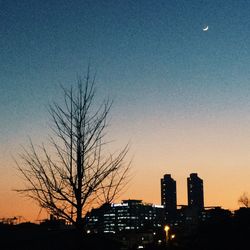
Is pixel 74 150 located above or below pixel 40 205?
above

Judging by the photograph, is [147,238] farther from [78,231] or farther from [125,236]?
[78,231]

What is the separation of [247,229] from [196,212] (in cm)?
13392

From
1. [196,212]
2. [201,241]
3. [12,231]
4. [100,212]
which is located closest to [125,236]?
[196,212]

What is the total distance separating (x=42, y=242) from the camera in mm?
29312

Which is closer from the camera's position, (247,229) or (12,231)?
(247,229)

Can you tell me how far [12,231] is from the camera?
3105 cm

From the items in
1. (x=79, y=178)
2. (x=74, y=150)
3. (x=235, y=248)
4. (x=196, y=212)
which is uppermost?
(x=196, y=212)

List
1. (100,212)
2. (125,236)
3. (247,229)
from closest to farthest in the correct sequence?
(100,212) < (247,229) < (125,236)

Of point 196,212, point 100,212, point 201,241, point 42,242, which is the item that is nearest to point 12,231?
point 42,242

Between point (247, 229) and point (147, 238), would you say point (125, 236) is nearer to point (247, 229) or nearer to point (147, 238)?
point (147, 238)

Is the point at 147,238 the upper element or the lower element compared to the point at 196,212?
lower

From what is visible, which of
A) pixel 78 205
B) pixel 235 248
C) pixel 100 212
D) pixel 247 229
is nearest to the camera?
pixel 78 205

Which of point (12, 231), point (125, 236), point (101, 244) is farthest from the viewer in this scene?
point (125, 236)

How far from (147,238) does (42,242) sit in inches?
3174
